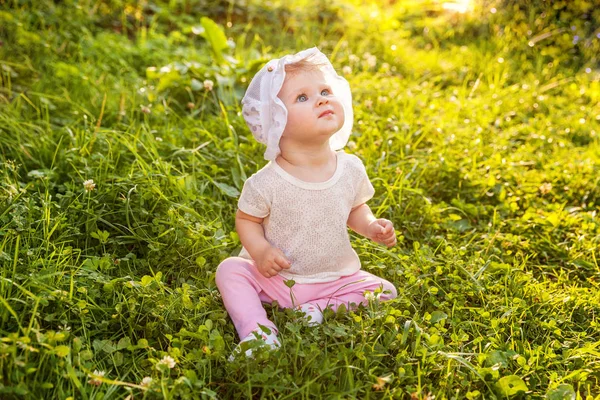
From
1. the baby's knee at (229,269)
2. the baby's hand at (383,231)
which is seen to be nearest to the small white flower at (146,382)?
the baby's knee at (229,269)

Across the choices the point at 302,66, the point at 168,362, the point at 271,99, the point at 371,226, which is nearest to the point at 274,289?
the point at 371,226

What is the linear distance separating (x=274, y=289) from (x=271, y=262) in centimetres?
Result: 23

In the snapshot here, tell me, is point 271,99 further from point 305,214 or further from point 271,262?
point 271,262

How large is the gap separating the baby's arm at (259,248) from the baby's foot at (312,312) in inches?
7.6

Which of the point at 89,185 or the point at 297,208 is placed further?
the point at 89,185

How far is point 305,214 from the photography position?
2.66m

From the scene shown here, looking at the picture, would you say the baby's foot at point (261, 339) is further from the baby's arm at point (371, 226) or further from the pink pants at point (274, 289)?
the baby's arm at point (371, 226)

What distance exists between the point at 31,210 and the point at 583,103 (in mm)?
4251

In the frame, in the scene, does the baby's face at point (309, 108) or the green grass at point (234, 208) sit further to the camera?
the baby's face at point (309, 108)

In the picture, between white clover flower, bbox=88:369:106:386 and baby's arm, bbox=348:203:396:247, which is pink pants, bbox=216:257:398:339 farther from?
white clover flower, bbox=88:369:106:386

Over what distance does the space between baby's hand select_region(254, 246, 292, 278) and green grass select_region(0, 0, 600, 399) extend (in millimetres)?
193

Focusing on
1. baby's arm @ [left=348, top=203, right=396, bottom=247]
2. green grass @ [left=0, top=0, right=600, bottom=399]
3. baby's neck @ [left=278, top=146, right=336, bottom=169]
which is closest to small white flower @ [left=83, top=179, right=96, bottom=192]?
green grass @ [left=0, top=0, right=600, bottom=399]

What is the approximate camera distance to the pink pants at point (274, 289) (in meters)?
2.60

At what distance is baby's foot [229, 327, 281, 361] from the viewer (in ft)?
7.52
